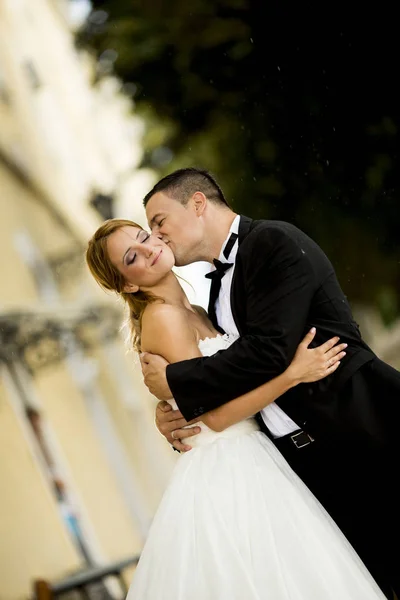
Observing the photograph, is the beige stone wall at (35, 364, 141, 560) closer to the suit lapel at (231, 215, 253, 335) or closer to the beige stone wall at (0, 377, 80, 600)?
the beige stone wall at (0, 377, 80, 600)

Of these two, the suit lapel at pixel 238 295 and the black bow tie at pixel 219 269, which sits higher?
the black bow tie at pixel 219 269

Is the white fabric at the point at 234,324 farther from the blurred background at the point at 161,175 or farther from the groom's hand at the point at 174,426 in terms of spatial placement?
the blurred background at the point at 161,175

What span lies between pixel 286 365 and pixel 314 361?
7 cm

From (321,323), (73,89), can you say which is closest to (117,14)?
(73,89)

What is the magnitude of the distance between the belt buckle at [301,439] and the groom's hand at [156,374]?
0.33 meters

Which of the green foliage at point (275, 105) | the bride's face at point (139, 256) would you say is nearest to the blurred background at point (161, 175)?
the green foliage at point (275, 105)

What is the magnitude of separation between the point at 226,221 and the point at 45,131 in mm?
6773

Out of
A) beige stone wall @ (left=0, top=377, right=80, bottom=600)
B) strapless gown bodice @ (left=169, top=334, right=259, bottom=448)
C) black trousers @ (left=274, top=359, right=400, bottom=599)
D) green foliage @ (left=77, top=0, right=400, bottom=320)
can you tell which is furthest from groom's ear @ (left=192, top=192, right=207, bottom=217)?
beige stone wall @ (left=0, top=377, right=80, bottom=600)

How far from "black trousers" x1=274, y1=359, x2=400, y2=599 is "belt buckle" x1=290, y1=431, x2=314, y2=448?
0.04ft

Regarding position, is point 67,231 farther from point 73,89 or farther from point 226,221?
point 226,221

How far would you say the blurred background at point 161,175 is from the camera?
A: 577cm

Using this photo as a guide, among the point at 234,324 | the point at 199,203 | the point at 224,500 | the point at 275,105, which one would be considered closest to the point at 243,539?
the point at 224,500

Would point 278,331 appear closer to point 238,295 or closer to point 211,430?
point 238,295

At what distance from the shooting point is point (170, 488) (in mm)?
2455
